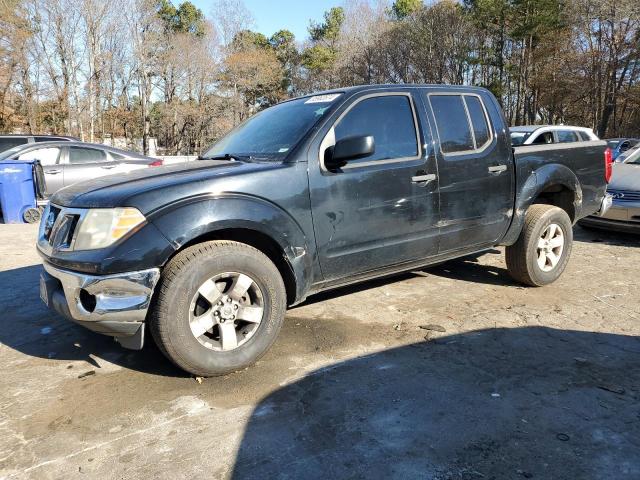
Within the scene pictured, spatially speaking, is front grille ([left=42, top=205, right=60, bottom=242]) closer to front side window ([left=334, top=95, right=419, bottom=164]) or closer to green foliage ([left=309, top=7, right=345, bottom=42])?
front side window ([left=334, top=95, right=419, bottom=164])

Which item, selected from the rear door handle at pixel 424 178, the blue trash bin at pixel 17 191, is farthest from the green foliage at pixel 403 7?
the rear door handle at pixel 424 178

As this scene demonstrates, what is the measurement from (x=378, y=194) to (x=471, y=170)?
1.06 meters

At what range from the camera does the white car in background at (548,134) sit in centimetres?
1079

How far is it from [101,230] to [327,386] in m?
1.67

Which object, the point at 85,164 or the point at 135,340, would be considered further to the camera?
the point at 85,164

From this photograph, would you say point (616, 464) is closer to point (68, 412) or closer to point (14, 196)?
point (68, 412)

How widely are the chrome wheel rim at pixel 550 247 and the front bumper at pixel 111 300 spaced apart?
3.86 m

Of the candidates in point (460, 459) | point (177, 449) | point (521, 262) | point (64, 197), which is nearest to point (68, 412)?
point (177, 449)

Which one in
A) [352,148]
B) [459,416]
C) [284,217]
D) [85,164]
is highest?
[85,164]

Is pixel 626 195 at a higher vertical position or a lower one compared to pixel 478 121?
lower

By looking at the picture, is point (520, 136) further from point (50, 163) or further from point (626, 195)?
point (50, 163)

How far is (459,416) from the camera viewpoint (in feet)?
9.04

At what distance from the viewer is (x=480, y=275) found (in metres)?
5.63

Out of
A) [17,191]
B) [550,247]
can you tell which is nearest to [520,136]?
[550,247]
